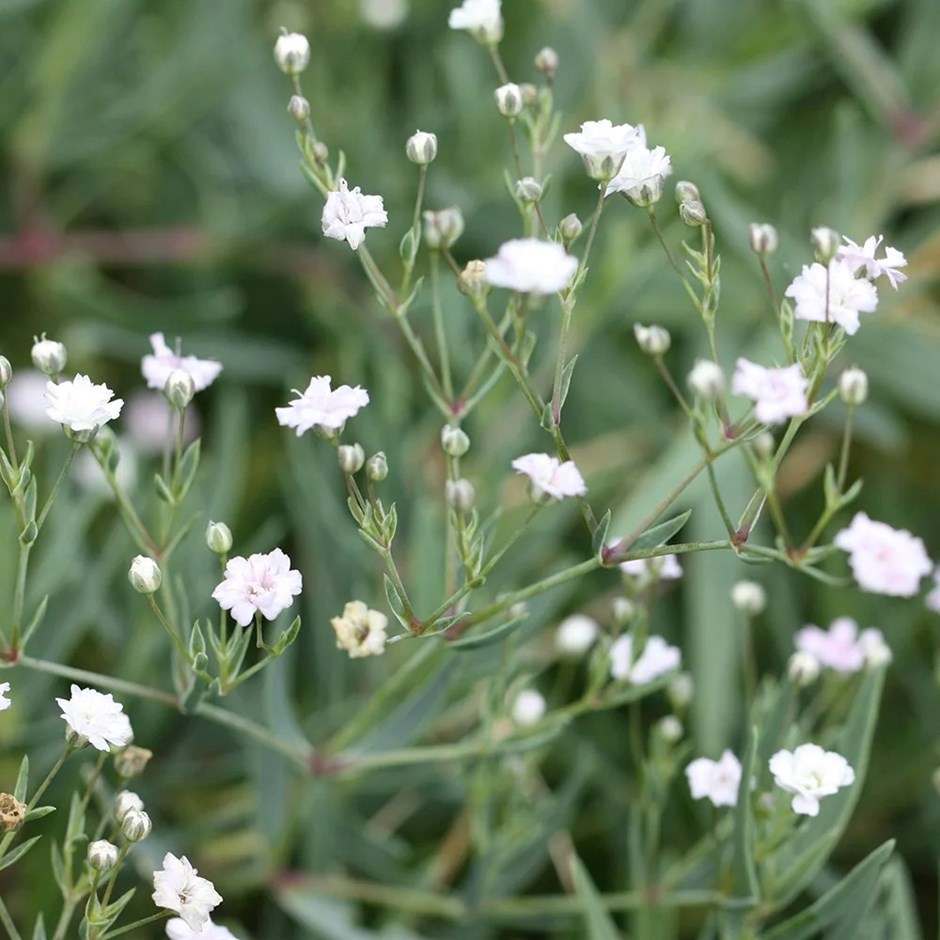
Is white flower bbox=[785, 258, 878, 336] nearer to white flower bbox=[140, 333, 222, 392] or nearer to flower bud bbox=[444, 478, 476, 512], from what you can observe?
flower bud bbox=[444, 478, 476, 512]

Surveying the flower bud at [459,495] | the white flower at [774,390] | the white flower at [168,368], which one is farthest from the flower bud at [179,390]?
the white flower at [774,390]

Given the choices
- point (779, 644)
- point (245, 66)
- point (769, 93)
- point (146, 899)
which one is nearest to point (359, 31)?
point (245, 66)

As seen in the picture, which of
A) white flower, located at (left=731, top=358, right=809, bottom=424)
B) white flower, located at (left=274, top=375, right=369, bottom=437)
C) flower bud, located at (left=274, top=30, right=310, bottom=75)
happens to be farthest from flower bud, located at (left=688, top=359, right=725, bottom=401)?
flower bud, located at (left=274, top=30, right=310, bottom=75)

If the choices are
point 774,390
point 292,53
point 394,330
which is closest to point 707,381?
point 774,390

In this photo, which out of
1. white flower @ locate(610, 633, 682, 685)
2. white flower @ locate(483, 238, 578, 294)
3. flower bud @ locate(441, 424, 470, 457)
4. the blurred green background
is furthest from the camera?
the blurred green background

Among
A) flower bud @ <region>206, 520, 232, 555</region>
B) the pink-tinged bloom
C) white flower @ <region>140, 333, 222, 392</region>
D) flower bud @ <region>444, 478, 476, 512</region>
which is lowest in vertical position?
flower bud @ <region>206, 520, 232, 555</region>

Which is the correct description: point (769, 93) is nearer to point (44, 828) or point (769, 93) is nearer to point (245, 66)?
point (245, 66)
